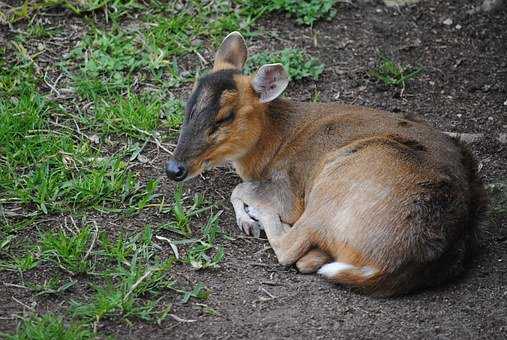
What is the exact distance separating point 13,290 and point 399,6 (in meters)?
5.39

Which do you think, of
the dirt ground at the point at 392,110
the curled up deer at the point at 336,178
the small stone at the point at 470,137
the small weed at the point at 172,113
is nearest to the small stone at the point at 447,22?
the dirt ground at the point at 392,110

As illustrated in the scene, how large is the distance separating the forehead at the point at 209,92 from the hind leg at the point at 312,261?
4.45ft

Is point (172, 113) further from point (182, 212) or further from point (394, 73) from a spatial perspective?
point (394, 73)

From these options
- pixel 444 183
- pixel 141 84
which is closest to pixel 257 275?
pixel 444 183

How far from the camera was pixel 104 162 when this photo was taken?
7559mm

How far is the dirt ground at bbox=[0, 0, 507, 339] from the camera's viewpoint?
580cm

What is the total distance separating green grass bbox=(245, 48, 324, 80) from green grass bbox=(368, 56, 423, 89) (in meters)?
0.55

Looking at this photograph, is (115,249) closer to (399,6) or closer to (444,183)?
(444,183)

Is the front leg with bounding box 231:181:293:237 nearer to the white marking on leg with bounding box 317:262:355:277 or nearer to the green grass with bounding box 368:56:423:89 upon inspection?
the white marking on leg with bounding box 317:262:355:277

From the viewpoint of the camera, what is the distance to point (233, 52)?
302 inches

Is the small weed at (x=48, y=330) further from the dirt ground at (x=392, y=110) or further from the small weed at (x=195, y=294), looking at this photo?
the small weed at (x=195, y=294)

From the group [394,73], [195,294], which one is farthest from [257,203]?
[394,73]

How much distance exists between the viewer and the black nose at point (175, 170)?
22.4 feet

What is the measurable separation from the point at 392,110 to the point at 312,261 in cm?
247
